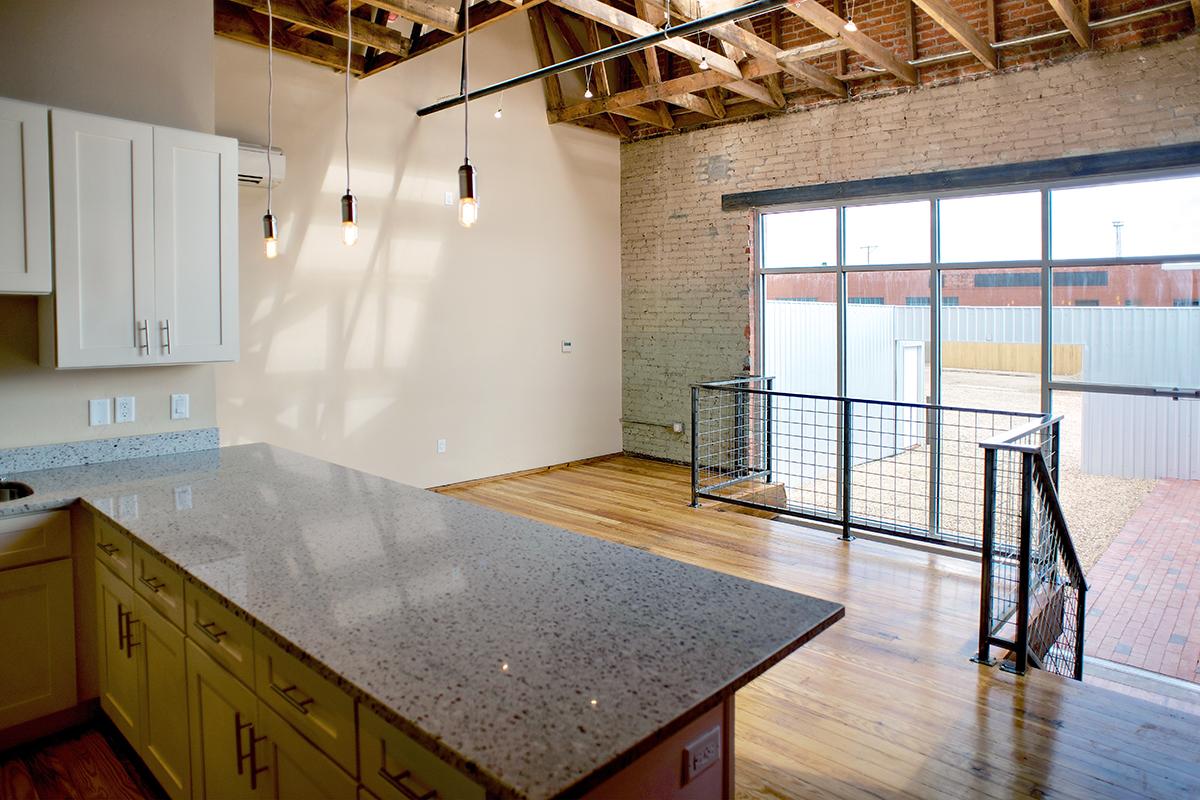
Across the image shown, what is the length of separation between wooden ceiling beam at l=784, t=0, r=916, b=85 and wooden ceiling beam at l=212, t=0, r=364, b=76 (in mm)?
3382

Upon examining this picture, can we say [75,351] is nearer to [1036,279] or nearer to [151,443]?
[151,443]

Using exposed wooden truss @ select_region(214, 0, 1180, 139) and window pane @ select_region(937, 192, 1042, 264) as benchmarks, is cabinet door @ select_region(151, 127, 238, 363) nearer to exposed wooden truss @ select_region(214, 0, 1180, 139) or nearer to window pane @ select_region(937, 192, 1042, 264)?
exposed wooden truss @ select_region(214, 0, 1180, 139)

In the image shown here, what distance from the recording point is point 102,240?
10.3ft

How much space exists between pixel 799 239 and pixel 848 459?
2.71 m

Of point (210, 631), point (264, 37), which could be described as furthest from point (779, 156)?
point (210, 631)

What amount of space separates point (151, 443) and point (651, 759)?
3.16 meters

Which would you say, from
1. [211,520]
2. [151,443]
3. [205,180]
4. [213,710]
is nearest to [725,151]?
[205,180]

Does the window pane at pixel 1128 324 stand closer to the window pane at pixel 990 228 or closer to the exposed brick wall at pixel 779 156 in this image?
the window pane at pixel 990 228

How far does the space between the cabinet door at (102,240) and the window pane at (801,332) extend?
219 inches

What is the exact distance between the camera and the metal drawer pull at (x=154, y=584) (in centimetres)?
227

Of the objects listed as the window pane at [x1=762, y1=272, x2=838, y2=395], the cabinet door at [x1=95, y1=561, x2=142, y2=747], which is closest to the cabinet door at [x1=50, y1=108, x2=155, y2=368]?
the cabinet door at [x1=95, y1=561, x2=142, y2=747]

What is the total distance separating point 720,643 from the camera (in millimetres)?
1530

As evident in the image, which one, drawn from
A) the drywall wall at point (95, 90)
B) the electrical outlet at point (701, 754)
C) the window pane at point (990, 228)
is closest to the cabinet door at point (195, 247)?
the drywall wall at point (95, 90)

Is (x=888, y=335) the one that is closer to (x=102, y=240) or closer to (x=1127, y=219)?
(x=1127, y=219)
